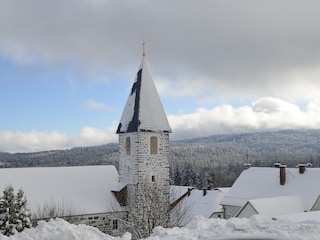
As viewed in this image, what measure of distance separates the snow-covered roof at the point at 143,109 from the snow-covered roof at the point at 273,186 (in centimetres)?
672

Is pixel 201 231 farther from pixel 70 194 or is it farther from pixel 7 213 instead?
pixel 70 194

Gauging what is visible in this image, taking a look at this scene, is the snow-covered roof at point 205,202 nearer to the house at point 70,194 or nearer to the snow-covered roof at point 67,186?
the snow-covered roof at point 67,186

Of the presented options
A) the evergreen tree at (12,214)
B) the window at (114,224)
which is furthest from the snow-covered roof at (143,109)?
the evergreen tree at (12,214)

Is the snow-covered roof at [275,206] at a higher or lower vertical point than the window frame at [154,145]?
lower

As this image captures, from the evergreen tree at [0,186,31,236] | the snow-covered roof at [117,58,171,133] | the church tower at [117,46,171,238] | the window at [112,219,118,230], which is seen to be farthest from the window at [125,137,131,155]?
the evergreen tree at [0,186,31,236]

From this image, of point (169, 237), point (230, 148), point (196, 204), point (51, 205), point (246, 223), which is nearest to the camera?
point (169, 237)

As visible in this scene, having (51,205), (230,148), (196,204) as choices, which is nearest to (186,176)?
(196,204)

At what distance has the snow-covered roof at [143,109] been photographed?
80.6 ft

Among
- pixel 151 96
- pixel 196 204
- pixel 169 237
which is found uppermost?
pixel 151 96

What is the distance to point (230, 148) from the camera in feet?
613

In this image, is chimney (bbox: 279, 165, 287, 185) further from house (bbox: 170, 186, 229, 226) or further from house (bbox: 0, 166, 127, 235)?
house (bbox: 0, 166, 127, 235)

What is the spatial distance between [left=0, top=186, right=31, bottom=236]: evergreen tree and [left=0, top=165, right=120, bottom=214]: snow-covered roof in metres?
4.86

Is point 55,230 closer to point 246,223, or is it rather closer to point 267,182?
point 246,223

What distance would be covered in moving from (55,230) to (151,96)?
684 inches
